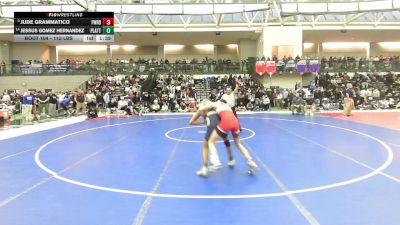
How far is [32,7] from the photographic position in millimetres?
23375

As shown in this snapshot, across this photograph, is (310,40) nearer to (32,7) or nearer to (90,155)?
(32,7)

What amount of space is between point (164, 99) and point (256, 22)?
1199cm

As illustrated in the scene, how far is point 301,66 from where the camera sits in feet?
97.5

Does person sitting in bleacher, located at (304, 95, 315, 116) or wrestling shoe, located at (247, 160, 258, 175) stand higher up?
person sitting in bleacher, located at (304, 95, 315, 116)

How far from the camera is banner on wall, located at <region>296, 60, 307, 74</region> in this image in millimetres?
29578

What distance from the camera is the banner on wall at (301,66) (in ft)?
97.0

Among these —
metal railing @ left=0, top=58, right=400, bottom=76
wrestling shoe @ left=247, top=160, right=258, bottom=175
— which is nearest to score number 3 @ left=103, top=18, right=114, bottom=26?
metal railing @ left=0, top=58, right=400, bottom=76

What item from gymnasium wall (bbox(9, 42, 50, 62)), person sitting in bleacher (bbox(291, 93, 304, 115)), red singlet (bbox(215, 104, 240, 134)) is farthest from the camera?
gymnasium wall (bbox(9, 42, 50, 62))

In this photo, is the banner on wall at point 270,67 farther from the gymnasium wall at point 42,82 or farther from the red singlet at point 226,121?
the red singlet at point 226,121
